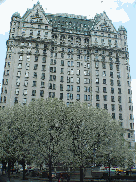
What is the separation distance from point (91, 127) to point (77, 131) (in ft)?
9.00

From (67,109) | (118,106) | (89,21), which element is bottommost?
(67,109)

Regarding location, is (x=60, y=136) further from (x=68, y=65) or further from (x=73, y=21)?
(x=73, y=21)

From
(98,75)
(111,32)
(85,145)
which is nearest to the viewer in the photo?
(85,145)

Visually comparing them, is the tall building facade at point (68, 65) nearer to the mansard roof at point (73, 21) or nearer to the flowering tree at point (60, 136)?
the mansard roof at point (73, 21)

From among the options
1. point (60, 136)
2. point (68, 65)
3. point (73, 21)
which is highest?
point (73, 21)

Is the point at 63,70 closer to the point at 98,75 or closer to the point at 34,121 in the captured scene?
the point at 98,75

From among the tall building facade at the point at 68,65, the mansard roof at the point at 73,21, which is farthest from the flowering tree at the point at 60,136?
the mansard roof at the point at 73,21

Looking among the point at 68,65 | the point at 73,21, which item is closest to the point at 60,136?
the point at 68,65

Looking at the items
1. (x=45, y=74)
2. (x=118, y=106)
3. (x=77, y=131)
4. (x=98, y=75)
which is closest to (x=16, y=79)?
(x=45, y=74)

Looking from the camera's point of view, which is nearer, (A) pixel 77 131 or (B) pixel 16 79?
(A) pixel 77 131

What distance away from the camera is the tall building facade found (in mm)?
80875

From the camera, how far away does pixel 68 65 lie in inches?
3413

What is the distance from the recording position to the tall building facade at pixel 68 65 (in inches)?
3184

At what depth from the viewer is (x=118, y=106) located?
271 ft
